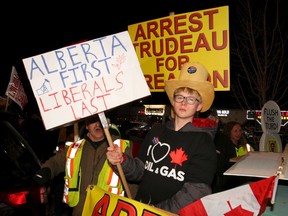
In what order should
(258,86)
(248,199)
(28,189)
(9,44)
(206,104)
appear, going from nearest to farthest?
(248,199) → (206,104) → (28,189) → (258,86) → (9,44)

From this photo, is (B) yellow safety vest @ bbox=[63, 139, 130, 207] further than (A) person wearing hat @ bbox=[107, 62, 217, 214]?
Yes

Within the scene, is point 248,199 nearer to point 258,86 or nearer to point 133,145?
point 133,145

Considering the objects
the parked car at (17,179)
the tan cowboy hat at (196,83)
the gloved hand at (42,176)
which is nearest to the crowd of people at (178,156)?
the tan cowboy hat at (196,83)

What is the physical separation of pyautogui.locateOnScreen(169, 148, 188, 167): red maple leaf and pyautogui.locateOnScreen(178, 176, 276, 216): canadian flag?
47 cm

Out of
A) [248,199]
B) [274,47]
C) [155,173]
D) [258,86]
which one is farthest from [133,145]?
[274,47]

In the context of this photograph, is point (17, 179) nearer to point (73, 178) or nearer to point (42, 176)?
point (42, 176)

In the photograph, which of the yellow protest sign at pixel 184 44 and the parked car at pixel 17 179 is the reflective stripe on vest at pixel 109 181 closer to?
the parked car at pixel 17 179

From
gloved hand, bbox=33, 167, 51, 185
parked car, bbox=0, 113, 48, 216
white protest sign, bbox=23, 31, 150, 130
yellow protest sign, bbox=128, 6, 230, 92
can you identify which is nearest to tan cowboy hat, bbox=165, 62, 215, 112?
white protest sign, bbox=23, 31, 150, 130

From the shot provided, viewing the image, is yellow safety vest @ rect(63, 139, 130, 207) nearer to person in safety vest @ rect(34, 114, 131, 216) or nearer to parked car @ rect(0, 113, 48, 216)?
person in safety vest @ rect(34, 114, 131, 216)

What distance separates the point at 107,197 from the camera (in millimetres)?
2533

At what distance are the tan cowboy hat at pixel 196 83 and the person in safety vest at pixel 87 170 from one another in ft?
3.08

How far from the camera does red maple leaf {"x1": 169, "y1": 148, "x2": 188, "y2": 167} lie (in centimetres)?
251

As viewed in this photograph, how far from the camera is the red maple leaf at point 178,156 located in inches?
99.0

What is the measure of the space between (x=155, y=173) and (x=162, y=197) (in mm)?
186
